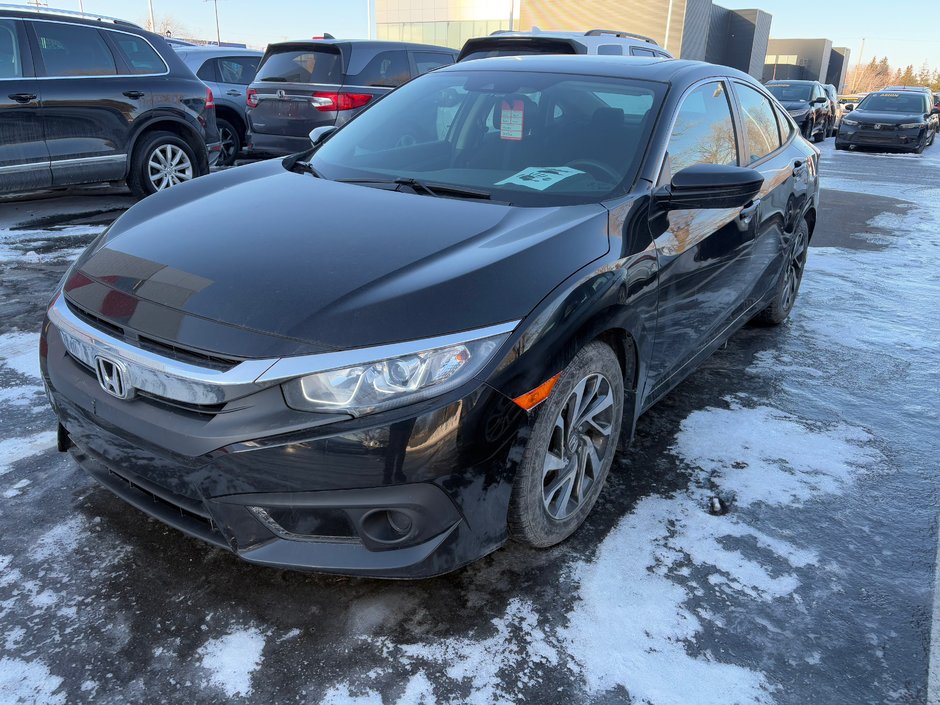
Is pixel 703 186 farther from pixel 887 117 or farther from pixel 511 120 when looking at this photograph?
pixel 887 117

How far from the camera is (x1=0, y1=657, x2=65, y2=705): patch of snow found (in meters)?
1.87

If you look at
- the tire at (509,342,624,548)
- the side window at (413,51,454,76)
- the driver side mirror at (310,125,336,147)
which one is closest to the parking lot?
the tire at (509,342,624,548)

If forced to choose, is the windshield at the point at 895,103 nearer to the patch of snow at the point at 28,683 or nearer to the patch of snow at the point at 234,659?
the patch of snow at the point at 234,659

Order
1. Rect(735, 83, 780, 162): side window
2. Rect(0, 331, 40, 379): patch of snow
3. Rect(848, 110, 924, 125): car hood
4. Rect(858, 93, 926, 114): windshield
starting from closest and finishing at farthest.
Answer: Rect(0, 331, 40, 379): patch of snow < Rect(735, 83, 780, 162): side window < Rect(848, 110, 924, 125): car hood < Rect(858, 93, 926, 114): windshield

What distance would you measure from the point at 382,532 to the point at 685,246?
1684mm

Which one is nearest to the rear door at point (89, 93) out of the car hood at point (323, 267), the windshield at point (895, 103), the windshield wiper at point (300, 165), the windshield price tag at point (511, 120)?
the windshield wiper at point (300, 165)

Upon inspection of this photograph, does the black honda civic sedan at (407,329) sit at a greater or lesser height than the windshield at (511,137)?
lesser

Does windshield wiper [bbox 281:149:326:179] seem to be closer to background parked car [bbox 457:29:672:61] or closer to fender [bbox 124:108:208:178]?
fender [bbox 124:108:208:178]

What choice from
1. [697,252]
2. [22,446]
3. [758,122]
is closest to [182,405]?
[22,446]

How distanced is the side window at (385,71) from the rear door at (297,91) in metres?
0.27

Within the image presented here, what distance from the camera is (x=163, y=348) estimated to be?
80.0 inches

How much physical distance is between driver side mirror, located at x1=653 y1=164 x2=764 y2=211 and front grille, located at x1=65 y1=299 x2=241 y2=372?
167cm

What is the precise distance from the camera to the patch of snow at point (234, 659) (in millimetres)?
1944

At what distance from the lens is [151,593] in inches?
88.3
